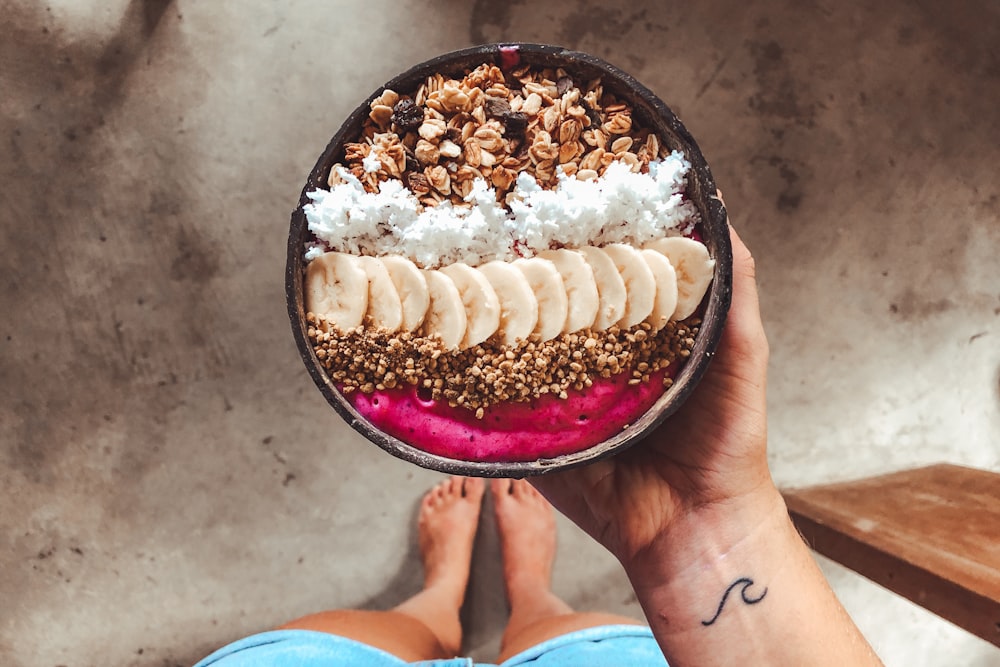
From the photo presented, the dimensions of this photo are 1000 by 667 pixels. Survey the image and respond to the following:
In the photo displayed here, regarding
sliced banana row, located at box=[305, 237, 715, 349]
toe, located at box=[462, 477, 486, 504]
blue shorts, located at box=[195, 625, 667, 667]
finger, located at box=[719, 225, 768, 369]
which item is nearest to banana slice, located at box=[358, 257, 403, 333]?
sliced banana row, located at box=[305, 237, 715, 349]

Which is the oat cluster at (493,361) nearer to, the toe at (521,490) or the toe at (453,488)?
the toe at (453,488)

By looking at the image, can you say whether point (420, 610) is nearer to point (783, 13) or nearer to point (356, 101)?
point (356, 101)

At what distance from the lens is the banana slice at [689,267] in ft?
4.54

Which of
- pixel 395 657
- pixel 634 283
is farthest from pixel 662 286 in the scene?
pixel 395 657

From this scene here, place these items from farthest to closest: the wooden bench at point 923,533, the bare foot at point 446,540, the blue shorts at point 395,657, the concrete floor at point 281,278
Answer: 1. the bare foot at point 446,540
2. the concrete floor at point 281,278
3. the blue shorts at point 395,657
4. the wooden bench at point 923,533

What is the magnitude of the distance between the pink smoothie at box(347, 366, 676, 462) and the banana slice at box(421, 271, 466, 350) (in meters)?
0.14

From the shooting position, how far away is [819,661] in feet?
5.21

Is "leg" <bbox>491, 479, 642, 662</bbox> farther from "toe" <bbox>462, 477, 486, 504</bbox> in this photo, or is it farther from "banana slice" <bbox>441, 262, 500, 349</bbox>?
"banana slice" <bbox>441, 262, 500, 349</bbox>

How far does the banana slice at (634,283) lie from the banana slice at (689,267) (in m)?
0.07

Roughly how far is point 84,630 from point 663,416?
2.52 meters

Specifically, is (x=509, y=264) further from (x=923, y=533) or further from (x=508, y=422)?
(x=923, y=533)

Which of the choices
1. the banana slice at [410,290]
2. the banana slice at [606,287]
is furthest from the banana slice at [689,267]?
the banana slice at [410,290]

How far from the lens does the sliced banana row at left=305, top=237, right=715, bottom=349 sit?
134 centimetres

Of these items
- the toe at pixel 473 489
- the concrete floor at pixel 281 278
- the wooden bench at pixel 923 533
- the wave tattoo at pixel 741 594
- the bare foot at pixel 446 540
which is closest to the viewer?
the wave tattoo at pixel 741 594
